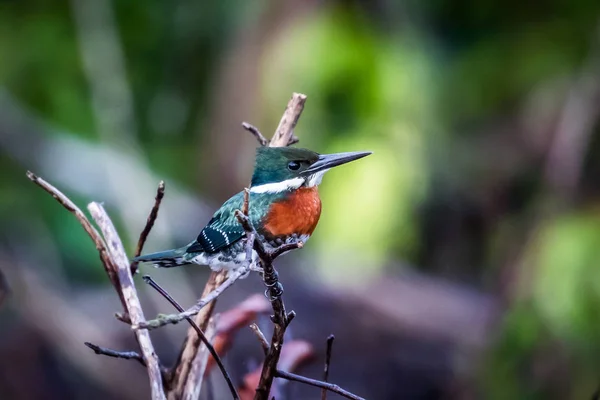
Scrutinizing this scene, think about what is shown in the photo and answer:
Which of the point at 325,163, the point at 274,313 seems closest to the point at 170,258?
the point at 325,163

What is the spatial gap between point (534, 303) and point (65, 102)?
3.39 meters

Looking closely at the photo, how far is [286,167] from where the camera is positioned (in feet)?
5.14

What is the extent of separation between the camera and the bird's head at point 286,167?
154cm

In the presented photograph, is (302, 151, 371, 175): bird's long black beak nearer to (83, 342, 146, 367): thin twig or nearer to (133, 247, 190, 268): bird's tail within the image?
(133, 247, 190, 268): bird's tail

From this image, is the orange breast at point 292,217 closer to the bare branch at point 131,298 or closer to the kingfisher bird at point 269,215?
the kingfisher bird at point 269,215

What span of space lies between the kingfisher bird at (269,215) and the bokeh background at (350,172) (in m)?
1.84

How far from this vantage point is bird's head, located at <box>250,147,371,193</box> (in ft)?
5.06

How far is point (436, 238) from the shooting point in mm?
5066

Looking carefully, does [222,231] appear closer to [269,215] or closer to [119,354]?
[269,215]

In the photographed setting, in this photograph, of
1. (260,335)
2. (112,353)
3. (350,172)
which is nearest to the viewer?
(260,335)

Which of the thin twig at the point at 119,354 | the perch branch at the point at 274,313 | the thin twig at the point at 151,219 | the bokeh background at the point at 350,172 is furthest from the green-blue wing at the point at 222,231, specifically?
the bokeh background at the point at 350,172

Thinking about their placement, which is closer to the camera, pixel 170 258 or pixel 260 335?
pixel 260 335

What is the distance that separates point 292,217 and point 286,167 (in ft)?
0.34

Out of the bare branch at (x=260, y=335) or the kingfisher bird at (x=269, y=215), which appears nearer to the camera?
the bare branch at (x=260, y=335)
